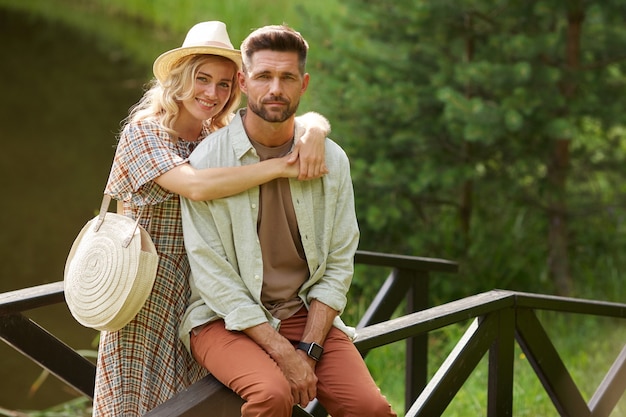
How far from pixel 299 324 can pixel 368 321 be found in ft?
4.95

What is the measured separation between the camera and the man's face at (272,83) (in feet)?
7.86

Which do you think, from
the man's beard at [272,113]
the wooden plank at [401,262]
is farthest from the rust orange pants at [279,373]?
the wooden plank at [401,262]

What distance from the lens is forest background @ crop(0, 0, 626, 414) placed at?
212 inches

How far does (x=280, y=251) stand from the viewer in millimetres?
2439

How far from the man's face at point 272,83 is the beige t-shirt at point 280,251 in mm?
180

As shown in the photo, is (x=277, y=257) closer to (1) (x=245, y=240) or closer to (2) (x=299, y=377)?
(1) (x=245, y=240)

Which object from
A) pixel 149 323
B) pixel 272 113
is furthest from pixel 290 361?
pixel 272 113

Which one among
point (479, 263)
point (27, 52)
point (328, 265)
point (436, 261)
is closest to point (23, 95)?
point (27, 52)

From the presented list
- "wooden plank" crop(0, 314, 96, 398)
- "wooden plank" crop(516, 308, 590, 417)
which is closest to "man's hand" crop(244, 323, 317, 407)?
"wooden plank" crop(0, 314, 96, 398)

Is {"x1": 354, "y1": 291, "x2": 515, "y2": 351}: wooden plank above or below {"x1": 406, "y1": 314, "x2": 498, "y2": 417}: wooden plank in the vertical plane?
above

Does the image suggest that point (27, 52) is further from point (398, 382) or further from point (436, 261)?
point (436, 261)

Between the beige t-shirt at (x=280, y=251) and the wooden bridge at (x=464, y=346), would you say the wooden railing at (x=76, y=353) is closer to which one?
the wooden bridge at (x=464, y=346)

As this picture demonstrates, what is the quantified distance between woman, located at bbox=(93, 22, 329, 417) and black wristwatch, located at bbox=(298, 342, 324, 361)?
0.37 metres

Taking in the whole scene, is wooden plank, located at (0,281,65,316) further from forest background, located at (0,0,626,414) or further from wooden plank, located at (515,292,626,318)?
forest background, located at (0,0,626,414)
